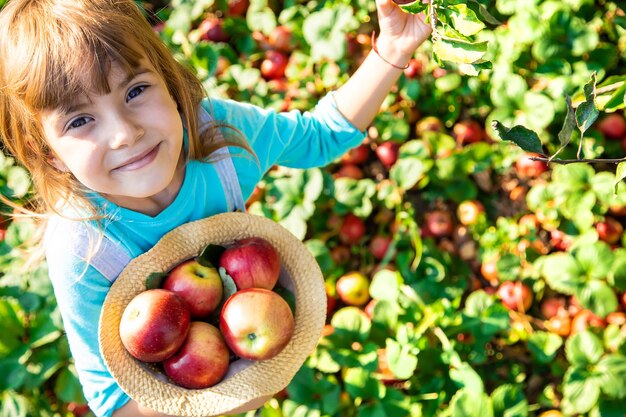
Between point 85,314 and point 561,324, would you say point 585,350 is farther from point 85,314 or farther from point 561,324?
point 85,314

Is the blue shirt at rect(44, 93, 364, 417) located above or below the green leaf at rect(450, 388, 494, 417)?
above

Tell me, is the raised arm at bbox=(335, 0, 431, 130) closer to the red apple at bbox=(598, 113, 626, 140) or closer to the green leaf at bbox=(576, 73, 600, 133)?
the green leaf at bbox=(576, 73, 600, 133)

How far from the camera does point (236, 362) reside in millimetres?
1262

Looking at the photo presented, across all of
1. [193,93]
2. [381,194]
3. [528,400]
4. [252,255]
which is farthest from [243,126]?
[528,400]

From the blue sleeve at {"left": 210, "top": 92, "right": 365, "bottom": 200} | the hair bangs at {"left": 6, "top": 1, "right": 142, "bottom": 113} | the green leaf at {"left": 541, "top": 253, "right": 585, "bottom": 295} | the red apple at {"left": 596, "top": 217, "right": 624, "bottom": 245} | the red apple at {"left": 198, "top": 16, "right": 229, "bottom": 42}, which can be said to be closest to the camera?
the hair bangs at {"left": 6, "top": 1, "right": 142, "bottom": 113}

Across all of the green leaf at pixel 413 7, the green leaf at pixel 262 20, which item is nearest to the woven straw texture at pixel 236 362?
the green leaf at pixel 413 7

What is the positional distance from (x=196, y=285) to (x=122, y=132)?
0.33 meters

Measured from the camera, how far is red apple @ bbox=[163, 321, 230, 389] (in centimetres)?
118

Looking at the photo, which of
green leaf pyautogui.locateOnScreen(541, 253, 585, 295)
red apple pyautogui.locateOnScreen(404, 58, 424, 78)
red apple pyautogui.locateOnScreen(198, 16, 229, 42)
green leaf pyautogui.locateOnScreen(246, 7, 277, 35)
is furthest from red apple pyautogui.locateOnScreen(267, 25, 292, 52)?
green leaf pyautogui.locateOnScreen(541, 253, 585, 295)

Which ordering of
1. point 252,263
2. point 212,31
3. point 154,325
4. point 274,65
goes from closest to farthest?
1. point 154,325
2. point 252,263
3. point 274,65
4. point 212,31

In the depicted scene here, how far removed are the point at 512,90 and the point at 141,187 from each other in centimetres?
120

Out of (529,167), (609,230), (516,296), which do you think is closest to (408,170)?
(529,167)

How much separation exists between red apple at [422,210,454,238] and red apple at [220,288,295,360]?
0.86 meters

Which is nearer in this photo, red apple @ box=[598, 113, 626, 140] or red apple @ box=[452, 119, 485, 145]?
red apple @ box=[598, 113, 626, 140]
